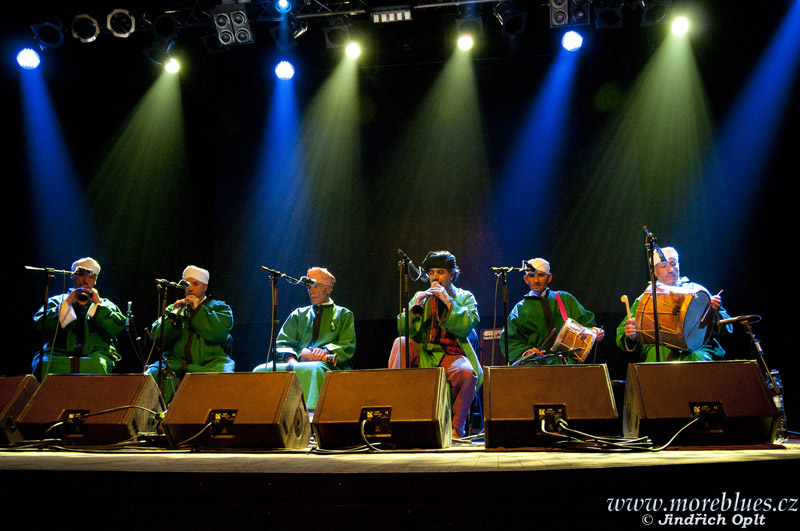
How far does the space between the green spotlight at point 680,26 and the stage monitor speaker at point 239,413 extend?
5.58 metres

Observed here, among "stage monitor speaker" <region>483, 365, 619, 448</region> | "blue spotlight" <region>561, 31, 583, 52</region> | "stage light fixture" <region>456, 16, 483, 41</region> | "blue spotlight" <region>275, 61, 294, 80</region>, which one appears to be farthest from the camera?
"blue spotlight" <region>275, 61, 294, 80</region>

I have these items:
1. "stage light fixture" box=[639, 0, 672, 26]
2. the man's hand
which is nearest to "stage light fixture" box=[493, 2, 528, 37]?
"stage light fixture" box=[639, 0, 672, 26]

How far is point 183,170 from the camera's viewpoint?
22.3ft

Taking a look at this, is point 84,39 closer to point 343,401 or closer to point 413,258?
point 413,258

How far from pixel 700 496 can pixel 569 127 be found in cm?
571

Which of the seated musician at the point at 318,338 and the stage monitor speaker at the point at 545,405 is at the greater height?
the seated musician at the point at 318,338

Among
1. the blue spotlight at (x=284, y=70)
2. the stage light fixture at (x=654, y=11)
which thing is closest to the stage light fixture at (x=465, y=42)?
the stage light fixture at (x=654, y=11)

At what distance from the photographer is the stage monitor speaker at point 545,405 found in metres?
2.84

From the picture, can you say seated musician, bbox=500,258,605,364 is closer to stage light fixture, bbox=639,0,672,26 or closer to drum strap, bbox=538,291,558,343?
drum strap, bbox=538,291,558,343

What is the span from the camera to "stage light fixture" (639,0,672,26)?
18.7ft

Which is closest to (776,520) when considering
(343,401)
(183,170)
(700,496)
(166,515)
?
(700,496)

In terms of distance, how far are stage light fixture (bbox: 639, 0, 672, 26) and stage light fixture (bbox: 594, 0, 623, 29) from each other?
23 cm

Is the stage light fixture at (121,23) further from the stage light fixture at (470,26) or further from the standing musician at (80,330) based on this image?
the stage light fixture at (470,26)

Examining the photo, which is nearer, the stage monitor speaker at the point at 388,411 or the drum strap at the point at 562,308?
the stage monitor speaker at the point at 388,411
